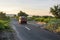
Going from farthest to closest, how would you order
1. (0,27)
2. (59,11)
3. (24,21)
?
(59,11) → (24,21) → (0,27)

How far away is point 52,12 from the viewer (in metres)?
74.3

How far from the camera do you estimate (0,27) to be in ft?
102

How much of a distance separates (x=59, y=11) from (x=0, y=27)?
141ft

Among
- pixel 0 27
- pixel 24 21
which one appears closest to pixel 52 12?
pixel 24 21

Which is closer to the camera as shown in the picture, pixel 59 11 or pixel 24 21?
pixel 24 21

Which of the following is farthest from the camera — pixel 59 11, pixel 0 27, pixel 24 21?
pixel 59 11

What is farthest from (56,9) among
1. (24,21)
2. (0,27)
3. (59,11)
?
(0,27)

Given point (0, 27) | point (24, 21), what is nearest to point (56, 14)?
point (24, 21)

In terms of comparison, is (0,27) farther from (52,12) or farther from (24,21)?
(52,12)

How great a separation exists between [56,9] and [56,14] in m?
1.59

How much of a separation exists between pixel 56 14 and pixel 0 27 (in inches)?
1711

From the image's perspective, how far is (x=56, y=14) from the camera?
2864 inches

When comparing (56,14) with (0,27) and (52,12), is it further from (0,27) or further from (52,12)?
(0,27)

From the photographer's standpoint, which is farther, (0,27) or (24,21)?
(24,21)
